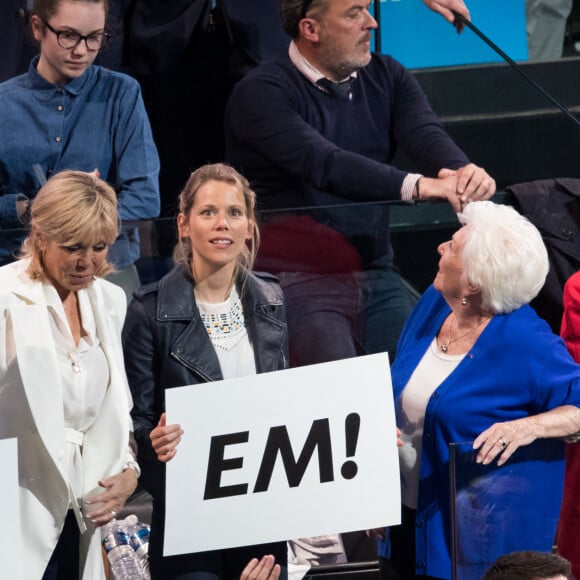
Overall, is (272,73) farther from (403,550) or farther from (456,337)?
(403,550)

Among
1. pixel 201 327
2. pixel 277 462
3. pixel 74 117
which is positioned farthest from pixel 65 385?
pixel 74 117

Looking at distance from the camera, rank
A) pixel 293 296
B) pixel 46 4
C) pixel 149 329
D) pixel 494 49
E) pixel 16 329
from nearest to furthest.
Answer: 1. pixel 16 329
2. pixel 149 329
3. pixel 293 296
4. pixel 46 4
5. pixel 494 49

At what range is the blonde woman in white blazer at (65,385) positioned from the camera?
3.59 metres

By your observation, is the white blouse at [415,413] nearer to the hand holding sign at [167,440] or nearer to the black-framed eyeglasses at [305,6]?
the hand holding sign at [167,440]

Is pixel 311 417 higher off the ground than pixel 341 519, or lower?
higher

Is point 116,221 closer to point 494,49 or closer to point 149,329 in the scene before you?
point 149,329

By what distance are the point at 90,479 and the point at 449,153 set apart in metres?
1.81

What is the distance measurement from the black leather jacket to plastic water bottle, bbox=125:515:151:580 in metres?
0.24

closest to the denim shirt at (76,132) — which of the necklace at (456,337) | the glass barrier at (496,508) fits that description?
the necklace at (456,337)

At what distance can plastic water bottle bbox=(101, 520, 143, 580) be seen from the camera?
4.12m

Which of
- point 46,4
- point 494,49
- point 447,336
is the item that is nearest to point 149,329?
point 447,336

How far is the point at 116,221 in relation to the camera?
3.77 metres

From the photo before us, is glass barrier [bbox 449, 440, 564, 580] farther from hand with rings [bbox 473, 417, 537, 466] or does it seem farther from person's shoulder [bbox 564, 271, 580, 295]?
person's shoulder [bbox 564, 271, 580, 295]

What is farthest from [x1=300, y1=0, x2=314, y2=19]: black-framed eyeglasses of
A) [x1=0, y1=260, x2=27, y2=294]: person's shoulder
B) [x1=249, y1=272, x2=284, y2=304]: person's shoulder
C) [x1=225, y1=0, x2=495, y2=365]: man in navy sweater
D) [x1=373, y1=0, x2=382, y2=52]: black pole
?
[x1=0, y1=260, x2=27, y2=294]: person's shoulder
